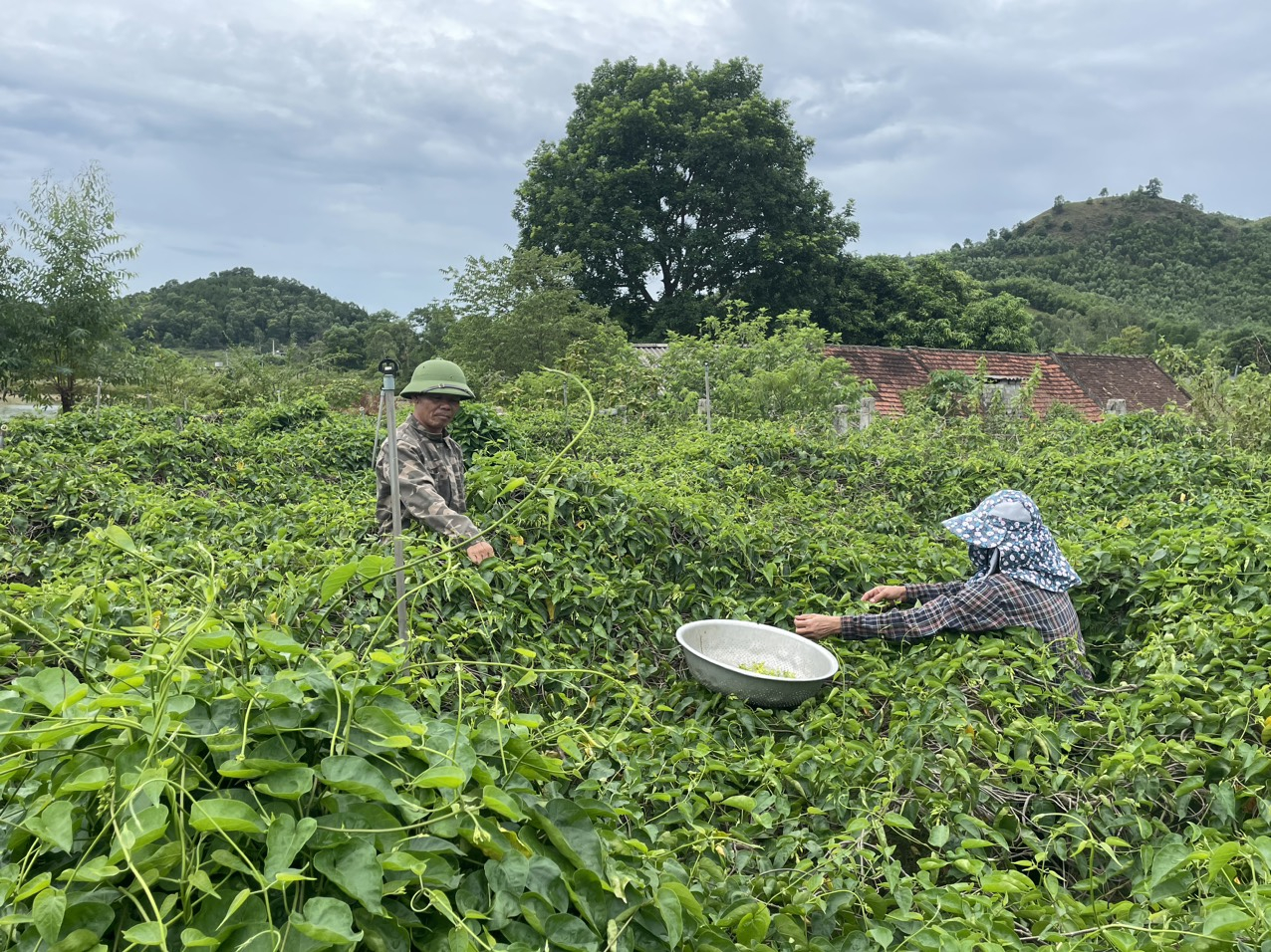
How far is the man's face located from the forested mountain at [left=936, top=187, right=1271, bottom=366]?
4162cm

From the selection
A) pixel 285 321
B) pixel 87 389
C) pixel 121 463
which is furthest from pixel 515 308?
pixel 285 321

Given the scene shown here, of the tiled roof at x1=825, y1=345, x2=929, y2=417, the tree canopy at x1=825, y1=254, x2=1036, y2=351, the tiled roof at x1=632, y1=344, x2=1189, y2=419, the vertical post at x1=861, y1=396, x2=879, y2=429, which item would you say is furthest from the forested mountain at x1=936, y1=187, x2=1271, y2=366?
the vertical post at x1=861, y1=396, x2=879, y2=429

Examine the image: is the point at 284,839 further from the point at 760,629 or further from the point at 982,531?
the point at 982,531

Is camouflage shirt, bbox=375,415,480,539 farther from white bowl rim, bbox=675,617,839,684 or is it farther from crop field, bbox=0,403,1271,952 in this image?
white bowl rim, bbox=675,617,839,684

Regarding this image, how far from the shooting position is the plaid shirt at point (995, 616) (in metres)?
3.21

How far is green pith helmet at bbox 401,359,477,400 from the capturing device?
3779 mm

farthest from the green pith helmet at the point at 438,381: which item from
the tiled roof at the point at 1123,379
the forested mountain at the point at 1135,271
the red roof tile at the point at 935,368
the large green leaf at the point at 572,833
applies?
the forested mountain at the point at 1135,271

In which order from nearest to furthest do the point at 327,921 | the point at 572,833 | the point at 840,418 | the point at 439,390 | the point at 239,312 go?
the point at 327,921 < the point at 572,833 < the point at 439,390 < the point at 840,418 < the point at 239,312

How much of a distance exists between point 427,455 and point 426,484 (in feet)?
1.04

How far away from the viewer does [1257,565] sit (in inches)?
135

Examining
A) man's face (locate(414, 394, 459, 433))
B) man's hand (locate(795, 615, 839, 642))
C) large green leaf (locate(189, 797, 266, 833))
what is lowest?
man's hand (locate(795, 615, 839, 642))

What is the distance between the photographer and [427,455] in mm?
3746

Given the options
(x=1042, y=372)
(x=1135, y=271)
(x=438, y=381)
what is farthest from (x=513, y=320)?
(x=1135, y=271)

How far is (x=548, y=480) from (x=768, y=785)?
1898mm
